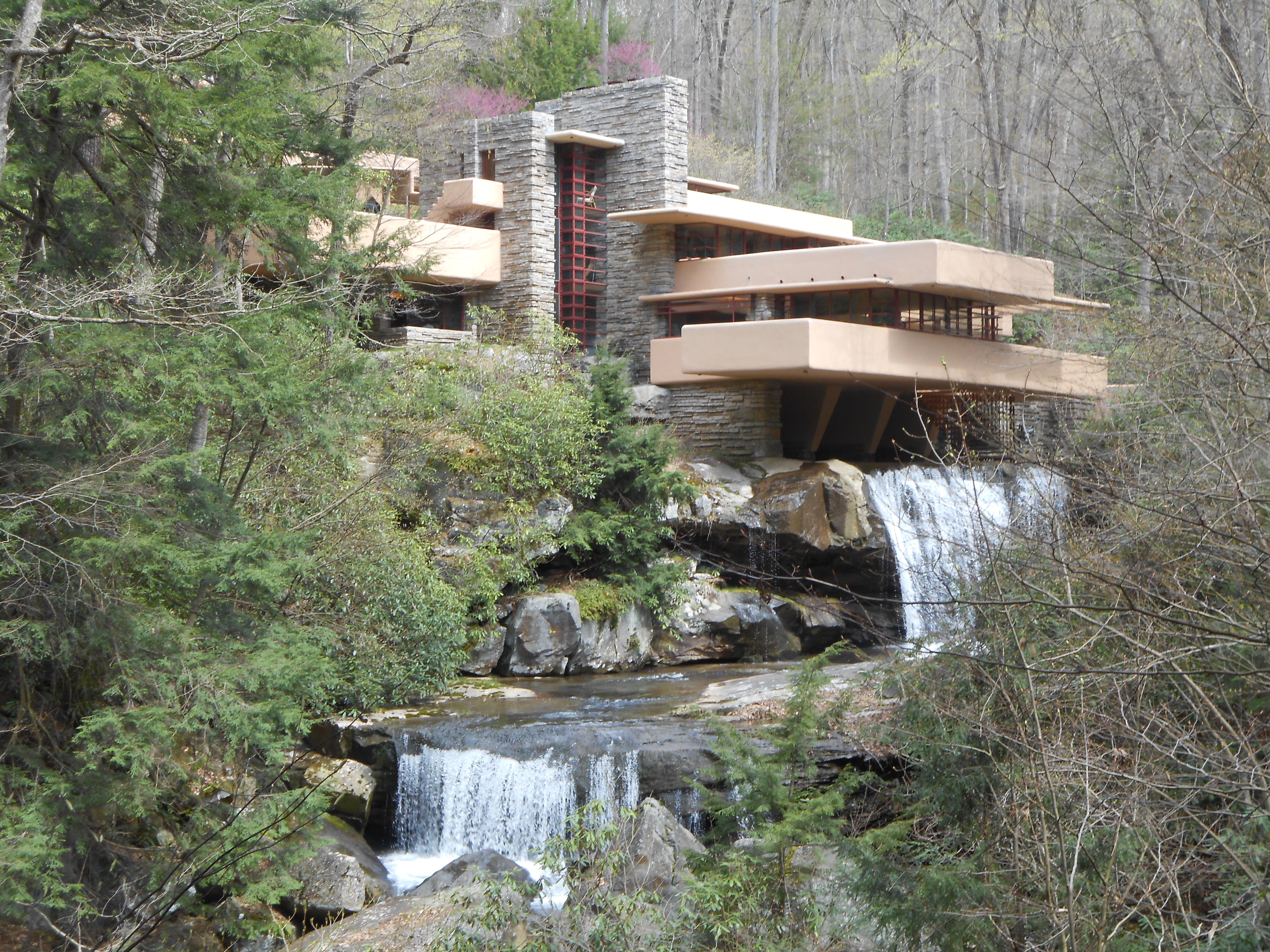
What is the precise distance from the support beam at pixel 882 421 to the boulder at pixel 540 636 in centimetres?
909

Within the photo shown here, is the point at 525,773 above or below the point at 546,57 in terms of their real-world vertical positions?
below

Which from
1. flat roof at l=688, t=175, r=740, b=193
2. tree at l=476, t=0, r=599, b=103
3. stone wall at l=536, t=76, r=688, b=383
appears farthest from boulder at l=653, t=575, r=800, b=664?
tree at l=476, t=0, r=599, b=103

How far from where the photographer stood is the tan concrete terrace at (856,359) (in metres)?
19.6

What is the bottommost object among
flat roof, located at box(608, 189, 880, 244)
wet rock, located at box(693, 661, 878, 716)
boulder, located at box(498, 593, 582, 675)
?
wet rock, located at box(693, 661, 878, 716)

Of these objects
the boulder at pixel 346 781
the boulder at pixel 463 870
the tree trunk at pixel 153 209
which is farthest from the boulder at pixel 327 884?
the tree trunk at pixel 153 209

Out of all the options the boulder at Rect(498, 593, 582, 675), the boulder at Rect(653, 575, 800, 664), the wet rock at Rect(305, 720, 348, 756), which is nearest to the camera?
the wet rock at Rect(305, 720, 348, 756)

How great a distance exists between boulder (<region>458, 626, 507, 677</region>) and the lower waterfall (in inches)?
134

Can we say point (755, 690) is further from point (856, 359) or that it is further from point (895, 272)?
point (895, 272)

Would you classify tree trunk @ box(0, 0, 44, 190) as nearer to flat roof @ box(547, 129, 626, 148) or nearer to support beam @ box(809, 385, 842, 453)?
flat roof @ box(547, 129, 626, 148)

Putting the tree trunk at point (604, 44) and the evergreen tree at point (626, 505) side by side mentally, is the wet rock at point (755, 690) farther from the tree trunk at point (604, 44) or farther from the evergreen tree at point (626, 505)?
the tree trunk at point (604, 44)

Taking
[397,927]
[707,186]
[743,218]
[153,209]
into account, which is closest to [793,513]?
[743,218]

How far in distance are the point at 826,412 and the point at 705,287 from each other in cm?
341

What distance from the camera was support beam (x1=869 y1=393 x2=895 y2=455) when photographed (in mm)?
22672

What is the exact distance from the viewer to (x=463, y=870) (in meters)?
10.1
